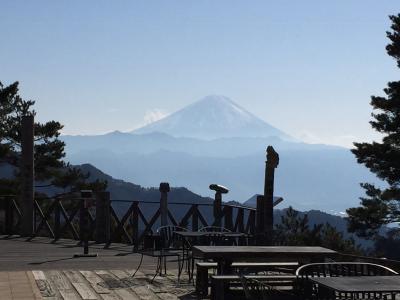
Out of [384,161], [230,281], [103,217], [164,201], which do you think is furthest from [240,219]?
[384,161]

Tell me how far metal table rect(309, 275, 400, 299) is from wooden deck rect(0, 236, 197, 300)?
3.05 m

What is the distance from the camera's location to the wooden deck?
24.7ft

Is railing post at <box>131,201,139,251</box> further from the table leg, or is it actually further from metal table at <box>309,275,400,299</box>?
metal table at <box>309,275,400,299</box>

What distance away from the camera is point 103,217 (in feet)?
48.0

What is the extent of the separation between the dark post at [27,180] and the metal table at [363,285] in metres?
11.9

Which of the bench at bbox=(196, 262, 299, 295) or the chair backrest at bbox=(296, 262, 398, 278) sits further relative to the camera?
the bench at bbox=(196, 262, 299, 295)

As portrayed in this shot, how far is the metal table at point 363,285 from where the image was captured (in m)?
4.16

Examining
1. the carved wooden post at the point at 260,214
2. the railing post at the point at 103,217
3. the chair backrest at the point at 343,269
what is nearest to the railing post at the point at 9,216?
the railing post at the point at 103,217

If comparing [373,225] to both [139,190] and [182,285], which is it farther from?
[139,190]

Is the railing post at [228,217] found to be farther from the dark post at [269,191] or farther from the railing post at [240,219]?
the dark post at [269,191]

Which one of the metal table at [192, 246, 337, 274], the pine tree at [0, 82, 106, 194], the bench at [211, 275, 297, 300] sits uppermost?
the pine tree at [0, 82, 106, 194]

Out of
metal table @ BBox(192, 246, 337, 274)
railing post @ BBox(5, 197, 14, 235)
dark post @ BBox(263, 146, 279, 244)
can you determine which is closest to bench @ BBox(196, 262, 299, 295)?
metal table @ BBox(192, 246, 337, 274)

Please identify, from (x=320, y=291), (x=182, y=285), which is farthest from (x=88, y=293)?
(x=320, y=291)

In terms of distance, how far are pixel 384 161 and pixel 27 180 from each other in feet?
50.6
